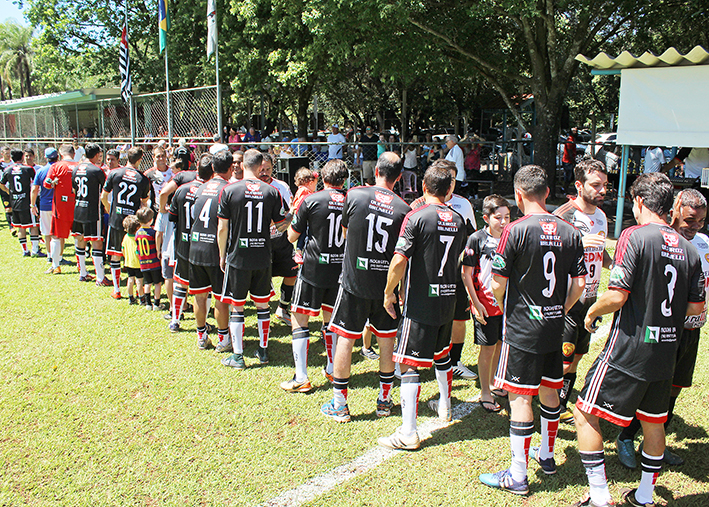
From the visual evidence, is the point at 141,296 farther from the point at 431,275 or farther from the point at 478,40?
the point at 478,40

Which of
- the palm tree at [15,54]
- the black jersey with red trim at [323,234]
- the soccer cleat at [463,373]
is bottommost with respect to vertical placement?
the soccer cleat at [463,373]

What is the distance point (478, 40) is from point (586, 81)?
76.0 feet

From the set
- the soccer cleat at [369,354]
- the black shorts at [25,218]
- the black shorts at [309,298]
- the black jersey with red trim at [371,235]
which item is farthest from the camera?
the black shorts at [25,218]

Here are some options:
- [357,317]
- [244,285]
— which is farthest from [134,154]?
[357,317]

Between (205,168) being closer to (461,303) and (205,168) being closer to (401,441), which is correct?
(461,303)

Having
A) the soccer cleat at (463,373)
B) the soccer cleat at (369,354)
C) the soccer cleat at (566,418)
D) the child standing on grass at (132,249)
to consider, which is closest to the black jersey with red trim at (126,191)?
the child standing on grass at (132,249)

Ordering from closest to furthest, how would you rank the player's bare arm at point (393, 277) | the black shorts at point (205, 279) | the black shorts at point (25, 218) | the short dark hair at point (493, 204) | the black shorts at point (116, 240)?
the player's bare arm at point (393, 277), the short dark hair at point (493, 204), the black shorts at point (205, 279), the black shorts at point (116, 240), the black shorts at point (25, 218)

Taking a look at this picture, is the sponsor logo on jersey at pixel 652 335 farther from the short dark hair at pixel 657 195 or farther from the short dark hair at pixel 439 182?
the short dark hair at pixel 439 182

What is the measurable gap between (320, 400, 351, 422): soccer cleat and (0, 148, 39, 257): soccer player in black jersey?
843 cm

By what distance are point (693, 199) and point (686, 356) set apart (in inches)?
41.1

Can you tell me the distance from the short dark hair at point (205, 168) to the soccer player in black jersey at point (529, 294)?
3.56 m

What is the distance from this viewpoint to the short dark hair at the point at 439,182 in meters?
4.00

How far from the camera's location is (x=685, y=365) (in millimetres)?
3654

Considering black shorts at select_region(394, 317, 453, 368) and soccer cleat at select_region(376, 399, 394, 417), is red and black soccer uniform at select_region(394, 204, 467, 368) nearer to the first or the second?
black shorts at select_region(394, 317, 453, 368)
